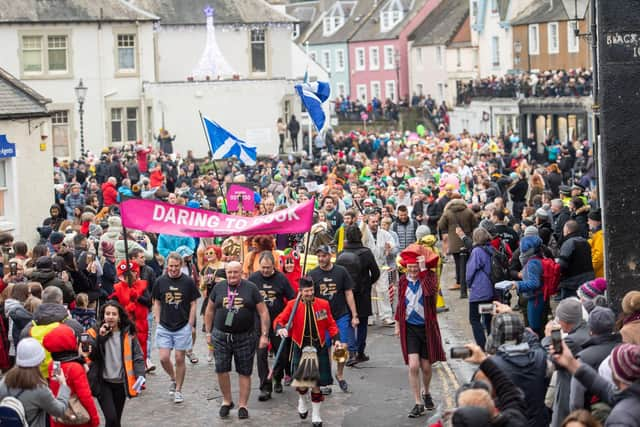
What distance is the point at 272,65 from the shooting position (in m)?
54.6

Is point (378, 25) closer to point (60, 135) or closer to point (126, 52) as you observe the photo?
point (126, 52)

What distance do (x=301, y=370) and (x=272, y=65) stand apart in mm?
41274

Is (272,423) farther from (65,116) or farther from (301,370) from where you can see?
(65,116)

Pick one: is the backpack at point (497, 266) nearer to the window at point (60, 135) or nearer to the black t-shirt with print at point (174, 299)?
the black t-shirt with print at point (174, 299)

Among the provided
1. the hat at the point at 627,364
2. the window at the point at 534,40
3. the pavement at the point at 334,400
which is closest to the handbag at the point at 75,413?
the pavement at the point at 334,400

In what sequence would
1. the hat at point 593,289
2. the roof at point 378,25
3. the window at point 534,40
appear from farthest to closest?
the roof at point 378,25 < the window at point 534,40 < the hat at point 593,289

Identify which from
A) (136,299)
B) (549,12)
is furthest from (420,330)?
(549,12)

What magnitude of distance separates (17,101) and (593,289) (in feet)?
56.1

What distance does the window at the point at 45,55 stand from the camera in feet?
155

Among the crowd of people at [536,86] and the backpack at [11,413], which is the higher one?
the crowd of people at [536,86]

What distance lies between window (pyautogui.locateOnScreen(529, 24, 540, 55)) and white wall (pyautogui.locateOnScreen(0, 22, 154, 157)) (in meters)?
24.1

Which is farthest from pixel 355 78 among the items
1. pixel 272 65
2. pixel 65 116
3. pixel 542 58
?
pixel 65 116

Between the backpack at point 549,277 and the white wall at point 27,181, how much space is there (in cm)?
1406

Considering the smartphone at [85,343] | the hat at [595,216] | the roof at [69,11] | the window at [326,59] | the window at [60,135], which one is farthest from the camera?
the window at [326,59]
